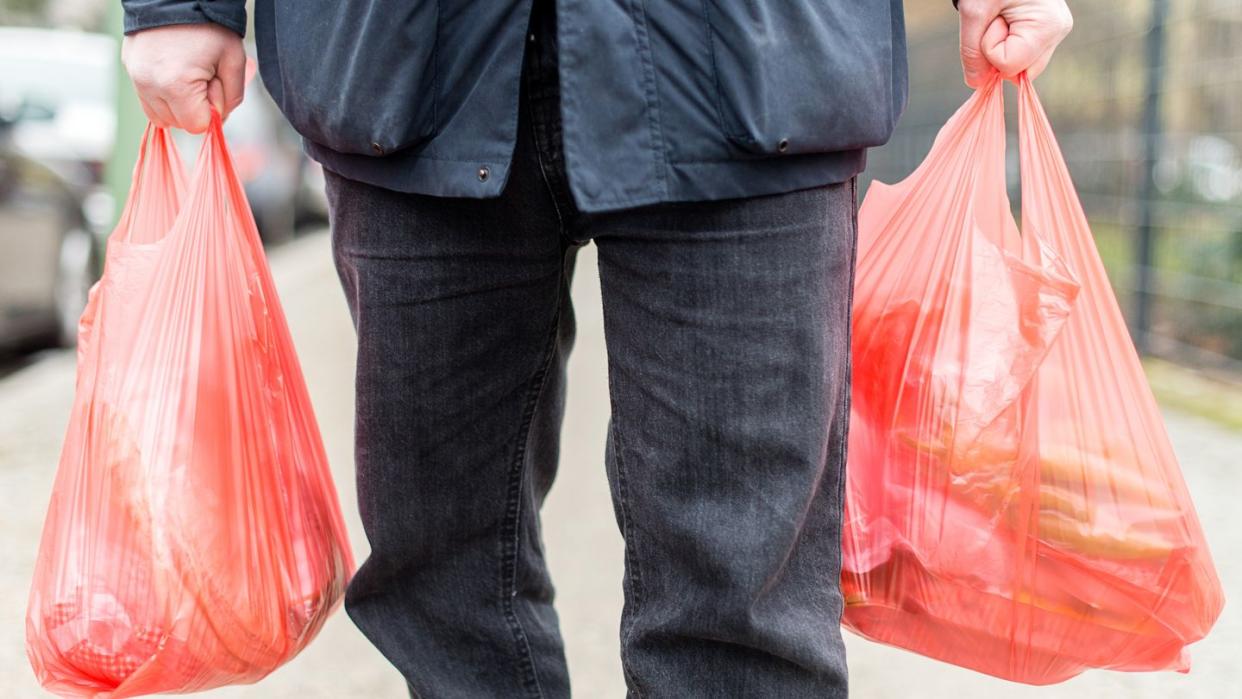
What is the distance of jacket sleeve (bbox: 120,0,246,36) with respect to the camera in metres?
1.39

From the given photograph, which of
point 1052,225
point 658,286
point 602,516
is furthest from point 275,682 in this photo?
point 1052,225

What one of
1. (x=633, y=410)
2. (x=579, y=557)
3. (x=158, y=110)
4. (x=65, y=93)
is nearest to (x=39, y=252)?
(x=65, y=93)

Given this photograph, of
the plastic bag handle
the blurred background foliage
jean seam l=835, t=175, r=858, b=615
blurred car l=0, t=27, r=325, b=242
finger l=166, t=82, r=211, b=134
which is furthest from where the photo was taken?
blurred car l=0, t=27, r=325, b=242

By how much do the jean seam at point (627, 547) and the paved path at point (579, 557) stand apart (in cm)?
100

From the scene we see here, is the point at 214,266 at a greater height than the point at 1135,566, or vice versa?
the point at 214,266

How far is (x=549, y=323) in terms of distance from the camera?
1437 mm

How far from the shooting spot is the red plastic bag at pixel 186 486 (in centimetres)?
145

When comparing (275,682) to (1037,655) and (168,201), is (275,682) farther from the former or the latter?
(1037,655)

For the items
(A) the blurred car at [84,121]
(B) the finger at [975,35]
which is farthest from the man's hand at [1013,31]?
(A) the blurred car at [84,121]

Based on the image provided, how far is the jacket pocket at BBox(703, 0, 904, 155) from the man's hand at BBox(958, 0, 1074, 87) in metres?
0.24

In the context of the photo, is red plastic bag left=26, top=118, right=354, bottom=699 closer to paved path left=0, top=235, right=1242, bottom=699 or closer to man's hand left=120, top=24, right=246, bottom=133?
man's hand left=120, top=24, right=246, bottom=133

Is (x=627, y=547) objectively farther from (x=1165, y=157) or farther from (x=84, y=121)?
(x=84, y=121)

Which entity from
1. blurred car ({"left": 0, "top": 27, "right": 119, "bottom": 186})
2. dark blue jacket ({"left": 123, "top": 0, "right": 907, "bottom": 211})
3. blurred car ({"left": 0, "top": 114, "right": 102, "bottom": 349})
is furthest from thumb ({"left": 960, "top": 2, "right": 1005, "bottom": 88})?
blurred car ({"left": 0, "top": 27, "right": 119, "bottom": 186})

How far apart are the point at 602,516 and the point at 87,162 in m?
5.12
